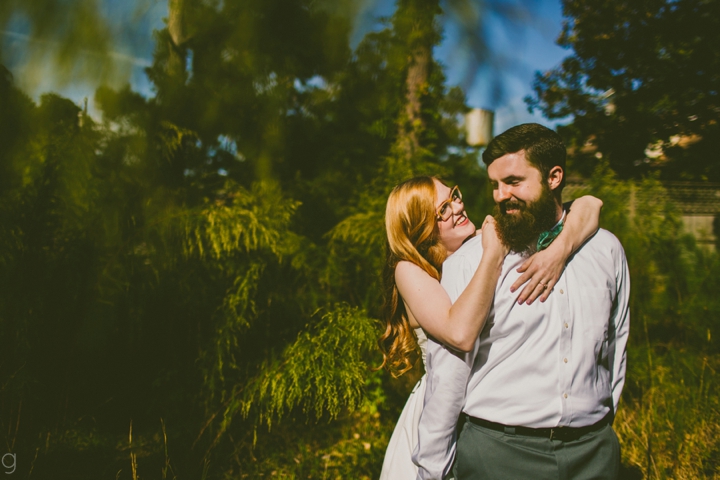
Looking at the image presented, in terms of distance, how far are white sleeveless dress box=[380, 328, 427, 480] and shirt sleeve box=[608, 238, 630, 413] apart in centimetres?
63

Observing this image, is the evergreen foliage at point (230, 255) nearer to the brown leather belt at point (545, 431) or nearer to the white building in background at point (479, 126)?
the white building in background at point (479, 126)

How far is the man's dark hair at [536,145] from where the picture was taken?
1504mm

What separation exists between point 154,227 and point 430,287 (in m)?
1.63

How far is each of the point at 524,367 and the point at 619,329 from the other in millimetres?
443

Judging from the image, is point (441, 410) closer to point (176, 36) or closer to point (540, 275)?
point (540, 275)

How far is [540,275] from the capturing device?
1345 mm

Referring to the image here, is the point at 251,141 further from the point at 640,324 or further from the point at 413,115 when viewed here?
the point at 640,324

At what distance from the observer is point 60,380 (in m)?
2.38

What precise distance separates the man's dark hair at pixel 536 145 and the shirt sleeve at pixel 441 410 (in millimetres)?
621

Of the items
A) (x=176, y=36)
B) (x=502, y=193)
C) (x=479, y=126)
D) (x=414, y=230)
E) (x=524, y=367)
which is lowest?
(x=524, y=367)

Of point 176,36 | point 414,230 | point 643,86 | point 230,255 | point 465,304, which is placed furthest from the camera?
point 643,86

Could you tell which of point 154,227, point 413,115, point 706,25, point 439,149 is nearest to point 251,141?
point 154,227

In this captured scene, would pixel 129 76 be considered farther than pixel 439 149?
No

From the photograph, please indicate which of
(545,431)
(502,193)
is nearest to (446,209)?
(502,193)
